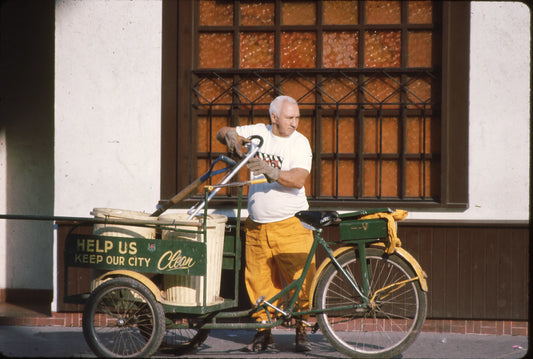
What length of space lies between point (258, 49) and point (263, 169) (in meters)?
2.27

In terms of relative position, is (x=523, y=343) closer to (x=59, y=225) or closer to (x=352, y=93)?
(x=352, y=93)

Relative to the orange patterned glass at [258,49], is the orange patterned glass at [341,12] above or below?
above

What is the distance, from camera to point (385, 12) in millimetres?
7152

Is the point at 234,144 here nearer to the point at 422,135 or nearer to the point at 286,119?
the point at 286,119

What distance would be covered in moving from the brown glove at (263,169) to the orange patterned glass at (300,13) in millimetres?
2325

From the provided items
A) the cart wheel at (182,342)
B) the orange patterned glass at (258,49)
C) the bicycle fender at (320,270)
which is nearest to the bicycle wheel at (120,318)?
the cart wheel at (182,342)

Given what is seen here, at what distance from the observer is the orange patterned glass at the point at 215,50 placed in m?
7.32

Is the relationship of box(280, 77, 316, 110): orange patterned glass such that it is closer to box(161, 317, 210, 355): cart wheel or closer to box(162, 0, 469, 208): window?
box(162, 0, 469, 208): window

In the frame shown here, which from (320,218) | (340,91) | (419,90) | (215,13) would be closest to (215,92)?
(215,13)

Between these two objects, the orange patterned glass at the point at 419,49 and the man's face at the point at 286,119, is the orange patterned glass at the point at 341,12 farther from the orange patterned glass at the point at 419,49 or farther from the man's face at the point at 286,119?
the man's face at the point at 286,119

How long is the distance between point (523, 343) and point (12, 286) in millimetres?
5459

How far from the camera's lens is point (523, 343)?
656cm

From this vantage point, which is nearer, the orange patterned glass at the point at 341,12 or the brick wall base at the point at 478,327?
the brick wall base at the point at 478,327

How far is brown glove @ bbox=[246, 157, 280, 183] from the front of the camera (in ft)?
17.6
